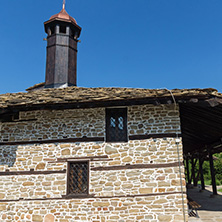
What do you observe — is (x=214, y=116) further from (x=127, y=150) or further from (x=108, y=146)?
(x=108, y=146)

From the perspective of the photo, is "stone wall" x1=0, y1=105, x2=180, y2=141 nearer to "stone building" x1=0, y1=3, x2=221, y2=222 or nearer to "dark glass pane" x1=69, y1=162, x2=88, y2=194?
"stone building" x1=0, y1=3, x2=221, y2=222

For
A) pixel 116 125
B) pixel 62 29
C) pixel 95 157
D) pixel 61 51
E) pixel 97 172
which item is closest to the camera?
pixel 97 172

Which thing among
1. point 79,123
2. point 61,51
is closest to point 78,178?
point 79,123

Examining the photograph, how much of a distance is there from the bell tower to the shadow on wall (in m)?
4.66

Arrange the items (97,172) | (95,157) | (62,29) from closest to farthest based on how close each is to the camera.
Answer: (97,172), (95,157), (62,29)

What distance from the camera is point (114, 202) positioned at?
6.20 meters

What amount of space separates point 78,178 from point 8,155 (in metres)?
2.37

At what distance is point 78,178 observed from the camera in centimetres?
656

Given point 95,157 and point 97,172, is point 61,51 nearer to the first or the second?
point 95,157

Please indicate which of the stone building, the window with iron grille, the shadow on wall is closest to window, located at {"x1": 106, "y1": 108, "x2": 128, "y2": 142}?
the stone building

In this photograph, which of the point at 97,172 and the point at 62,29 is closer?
the point at 97,172

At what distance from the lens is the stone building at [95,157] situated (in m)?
6.17

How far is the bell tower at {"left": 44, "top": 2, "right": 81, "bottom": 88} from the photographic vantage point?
36.7 feet

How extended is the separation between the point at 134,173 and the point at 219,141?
5984 millimetres
